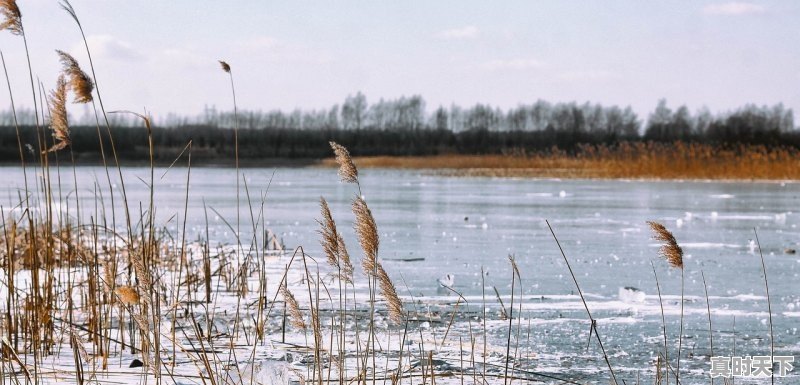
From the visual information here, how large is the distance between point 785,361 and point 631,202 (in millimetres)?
10709

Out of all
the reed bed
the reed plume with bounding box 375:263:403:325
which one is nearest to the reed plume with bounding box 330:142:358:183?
the reed bed

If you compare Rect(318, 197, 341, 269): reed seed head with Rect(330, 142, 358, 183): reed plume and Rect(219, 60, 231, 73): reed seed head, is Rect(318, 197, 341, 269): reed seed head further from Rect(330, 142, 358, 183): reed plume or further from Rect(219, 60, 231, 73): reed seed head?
Rect(219, 60, 231, 73): reed seed head

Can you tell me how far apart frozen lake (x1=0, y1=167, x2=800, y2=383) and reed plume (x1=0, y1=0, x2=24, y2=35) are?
820mm

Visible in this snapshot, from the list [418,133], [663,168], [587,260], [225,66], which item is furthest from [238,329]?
[418,133]

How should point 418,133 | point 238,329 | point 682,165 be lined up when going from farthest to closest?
point 418,133 → point 682,165 → point 238,329

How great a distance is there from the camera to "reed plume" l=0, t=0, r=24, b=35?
246cm

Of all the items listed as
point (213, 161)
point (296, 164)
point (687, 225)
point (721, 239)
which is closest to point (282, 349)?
point (721, 239)

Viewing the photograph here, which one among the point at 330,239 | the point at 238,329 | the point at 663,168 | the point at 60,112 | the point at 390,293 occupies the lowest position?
A: the point at 663,168

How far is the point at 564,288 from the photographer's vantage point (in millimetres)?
5188

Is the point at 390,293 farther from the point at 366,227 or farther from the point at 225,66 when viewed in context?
the point at 225,66

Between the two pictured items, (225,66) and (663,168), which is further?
(663,168)

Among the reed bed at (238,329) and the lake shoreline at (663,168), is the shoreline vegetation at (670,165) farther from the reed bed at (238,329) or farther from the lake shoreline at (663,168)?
the reed bed at (238,329)

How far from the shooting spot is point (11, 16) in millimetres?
2494

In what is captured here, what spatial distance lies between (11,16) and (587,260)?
15.7ft
